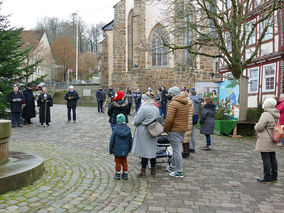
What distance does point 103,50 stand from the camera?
Result: 3094cm

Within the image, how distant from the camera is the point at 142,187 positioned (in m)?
4.94

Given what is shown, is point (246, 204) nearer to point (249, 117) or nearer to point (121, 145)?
point (121, 145)

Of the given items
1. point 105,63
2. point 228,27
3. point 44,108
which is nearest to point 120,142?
point 44,108

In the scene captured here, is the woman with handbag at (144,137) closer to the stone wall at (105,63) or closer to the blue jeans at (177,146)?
the blue jeans at (177,146)

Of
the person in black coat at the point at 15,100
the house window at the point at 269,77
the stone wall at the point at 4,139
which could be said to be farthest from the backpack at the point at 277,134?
the house window at the point at 269,77

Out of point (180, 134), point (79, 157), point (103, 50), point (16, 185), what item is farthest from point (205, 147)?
point (103, 50)

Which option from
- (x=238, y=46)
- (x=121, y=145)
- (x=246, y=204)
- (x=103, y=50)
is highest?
(x=103, y=50)

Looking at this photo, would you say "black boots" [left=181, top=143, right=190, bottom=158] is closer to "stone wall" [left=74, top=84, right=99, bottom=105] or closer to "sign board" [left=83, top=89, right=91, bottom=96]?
"stone wall" [left=74, top=84, right=99, bottom=105]

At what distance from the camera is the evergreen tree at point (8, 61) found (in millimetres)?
12391

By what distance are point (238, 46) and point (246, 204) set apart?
8.90 m

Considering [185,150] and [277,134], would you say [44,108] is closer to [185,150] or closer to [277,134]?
[185,150]

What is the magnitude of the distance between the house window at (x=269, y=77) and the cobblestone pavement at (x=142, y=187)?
984cm

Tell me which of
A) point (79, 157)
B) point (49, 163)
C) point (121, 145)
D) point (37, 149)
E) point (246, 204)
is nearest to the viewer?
point (246, 204)

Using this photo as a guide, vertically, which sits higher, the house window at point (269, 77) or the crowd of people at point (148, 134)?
the house window at point (269, 77)
